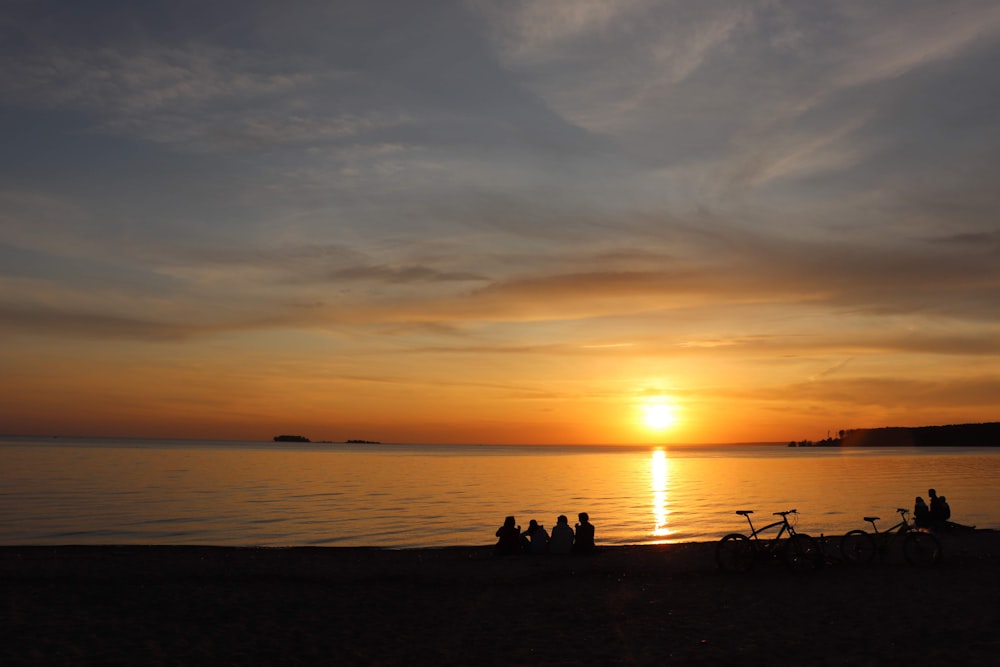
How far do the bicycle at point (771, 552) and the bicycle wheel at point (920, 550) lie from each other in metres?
3.12

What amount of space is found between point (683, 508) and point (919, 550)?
3142 cm

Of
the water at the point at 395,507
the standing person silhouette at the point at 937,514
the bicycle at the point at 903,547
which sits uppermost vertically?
the standing person silhouette at the point at 937,514

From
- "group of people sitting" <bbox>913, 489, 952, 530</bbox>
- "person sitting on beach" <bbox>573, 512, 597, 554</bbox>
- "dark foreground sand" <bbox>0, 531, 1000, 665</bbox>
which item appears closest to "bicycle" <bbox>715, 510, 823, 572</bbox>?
"dark foreground sand" <bbox>0, 531, 1000, 665</bbox>

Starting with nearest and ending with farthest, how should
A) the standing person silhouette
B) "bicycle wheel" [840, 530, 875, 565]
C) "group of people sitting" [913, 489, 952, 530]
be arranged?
1. "bicycle wheel" [840, 530, 875, 565]
2. "group of people sitting" [913, 489, 952, 530]
3. the standing person silhouette

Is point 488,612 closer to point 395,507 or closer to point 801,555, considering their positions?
point 801,555

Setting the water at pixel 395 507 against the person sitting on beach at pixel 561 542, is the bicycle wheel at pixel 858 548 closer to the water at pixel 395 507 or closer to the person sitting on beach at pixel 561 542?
the person sitting on beach at pixel 561 542

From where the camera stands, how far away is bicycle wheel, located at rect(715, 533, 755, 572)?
2131 cm

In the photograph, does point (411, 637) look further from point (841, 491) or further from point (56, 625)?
point (841, 491)

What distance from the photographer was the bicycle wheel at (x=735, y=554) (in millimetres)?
21312

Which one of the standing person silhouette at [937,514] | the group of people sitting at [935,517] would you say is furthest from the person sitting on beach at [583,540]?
the standing person silhouette at [937,514]

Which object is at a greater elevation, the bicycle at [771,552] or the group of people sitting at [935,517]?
the group of people sitting at [935,517]

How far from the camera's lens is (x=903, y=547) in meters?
22.4

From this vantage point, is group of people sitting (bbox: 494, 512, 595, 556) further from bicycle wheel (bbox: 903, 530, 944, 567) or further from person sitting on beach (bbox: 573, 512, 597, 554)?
bicycle wheel (bbox: 903, 530, 944, 567)

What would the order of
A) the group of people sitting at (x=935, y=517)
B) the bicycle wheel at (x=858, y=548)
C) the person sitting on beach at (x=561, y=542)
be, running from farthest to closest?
the group of people sitting at (x=935, y=517) → the person sitting on beach at (x=561, y=542) → the bicycle wheel at (x=858, y=548)
